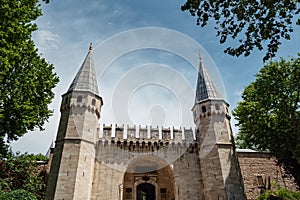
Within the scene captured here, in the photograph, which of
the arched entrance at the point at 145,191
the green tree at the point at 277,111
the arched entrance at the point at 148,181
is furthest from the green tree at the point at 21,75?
the green tree at the point at 277,111

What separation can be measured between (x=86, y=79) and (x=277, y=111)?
14.8 metres

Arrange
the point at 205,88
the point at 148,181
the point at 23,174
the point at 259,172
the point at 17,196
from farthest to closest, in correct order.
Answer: the point at 205,88 < the point at 259,172 < the point at 148,181 < the point at 23,174 < the point at 17,196

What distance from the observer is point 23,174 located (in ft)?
58.1

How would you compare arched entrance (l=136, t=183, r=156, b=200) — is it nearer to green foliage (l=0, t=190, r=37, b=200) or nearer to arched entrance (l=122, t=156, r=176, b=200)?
arched entrance (l=122, t=156, r=176, b=200)

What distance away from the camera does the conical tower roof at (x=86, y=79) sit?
1961 centimetres

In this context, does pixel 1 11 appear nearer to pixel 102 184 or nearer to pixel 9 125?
pixel 9 125

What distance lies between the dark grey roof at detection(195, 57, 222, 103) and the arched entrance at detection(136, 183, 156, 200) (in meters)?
8.11

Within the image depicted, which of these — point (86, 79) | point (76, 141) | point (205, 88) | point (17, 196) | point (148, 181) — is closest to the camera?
point (17, 196)

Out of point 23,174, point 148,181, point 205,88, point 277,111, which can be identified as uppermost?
point 205,88

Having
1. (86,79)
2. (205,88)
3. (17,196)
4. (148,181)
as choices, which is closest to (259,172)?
(205,88)

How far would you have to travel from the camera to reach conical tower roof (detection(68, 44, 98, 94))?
64.3 ft

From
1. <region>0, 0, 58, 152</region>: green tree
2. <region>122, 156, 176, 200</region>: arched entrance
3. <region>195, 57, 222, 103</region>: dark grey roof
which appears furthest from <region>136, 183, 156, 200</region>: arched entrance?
<region>0, 0, 58, 152</region>: green tree

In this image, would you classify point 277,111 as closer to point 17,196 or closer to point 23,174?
point 17,196

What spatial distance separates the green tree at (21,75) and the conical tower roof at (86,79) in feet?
15.2
